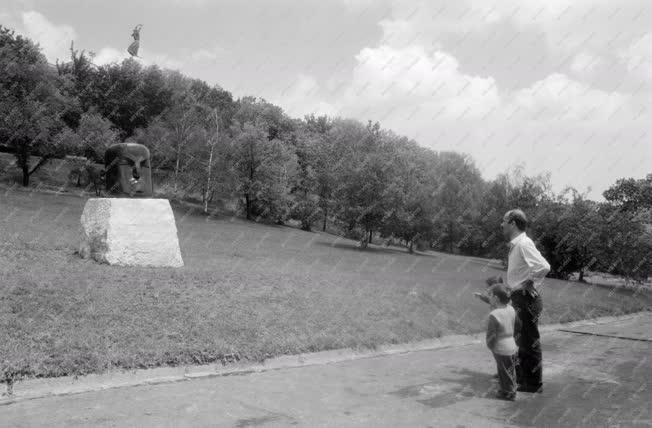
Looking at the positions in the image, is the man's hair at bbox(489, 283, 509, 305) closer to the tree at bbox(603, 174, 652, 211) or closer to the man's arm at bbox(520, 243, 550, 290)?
the man's arm at bbox(520, 243, 550, 290)

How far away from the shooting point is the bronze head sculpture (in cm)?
1198

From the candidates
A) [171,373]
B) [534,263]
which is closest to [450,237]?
[534,263]

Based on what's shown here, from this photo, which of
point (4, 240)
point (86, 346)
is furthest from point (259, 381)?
point (4, 240)

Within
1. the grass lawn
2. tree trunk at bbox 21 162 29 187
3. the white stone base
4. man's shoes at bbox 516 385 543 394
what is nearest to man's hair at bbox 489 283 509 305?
man's shoes at bbox 516 385 543 394

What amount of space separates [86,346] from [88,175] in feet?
147

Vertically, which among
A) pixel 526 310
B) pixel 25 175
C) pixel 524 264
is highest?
pixel 25 175

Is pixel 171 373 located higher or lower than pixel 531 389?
lower

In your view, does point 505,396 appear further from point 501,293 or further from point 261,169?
point 261,169

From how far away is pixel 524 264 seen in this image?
6.80 meters

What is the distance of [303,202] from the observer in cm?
5519

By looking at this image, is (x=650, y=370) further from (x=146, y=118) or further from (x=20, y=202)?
(x=146, y=118)

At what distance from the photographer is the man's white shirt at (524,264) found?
667 centimetres

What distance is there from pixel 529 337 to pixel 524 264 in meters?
0.91

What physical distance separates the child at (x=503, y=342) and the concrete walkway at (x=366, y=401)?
0.66 ft
